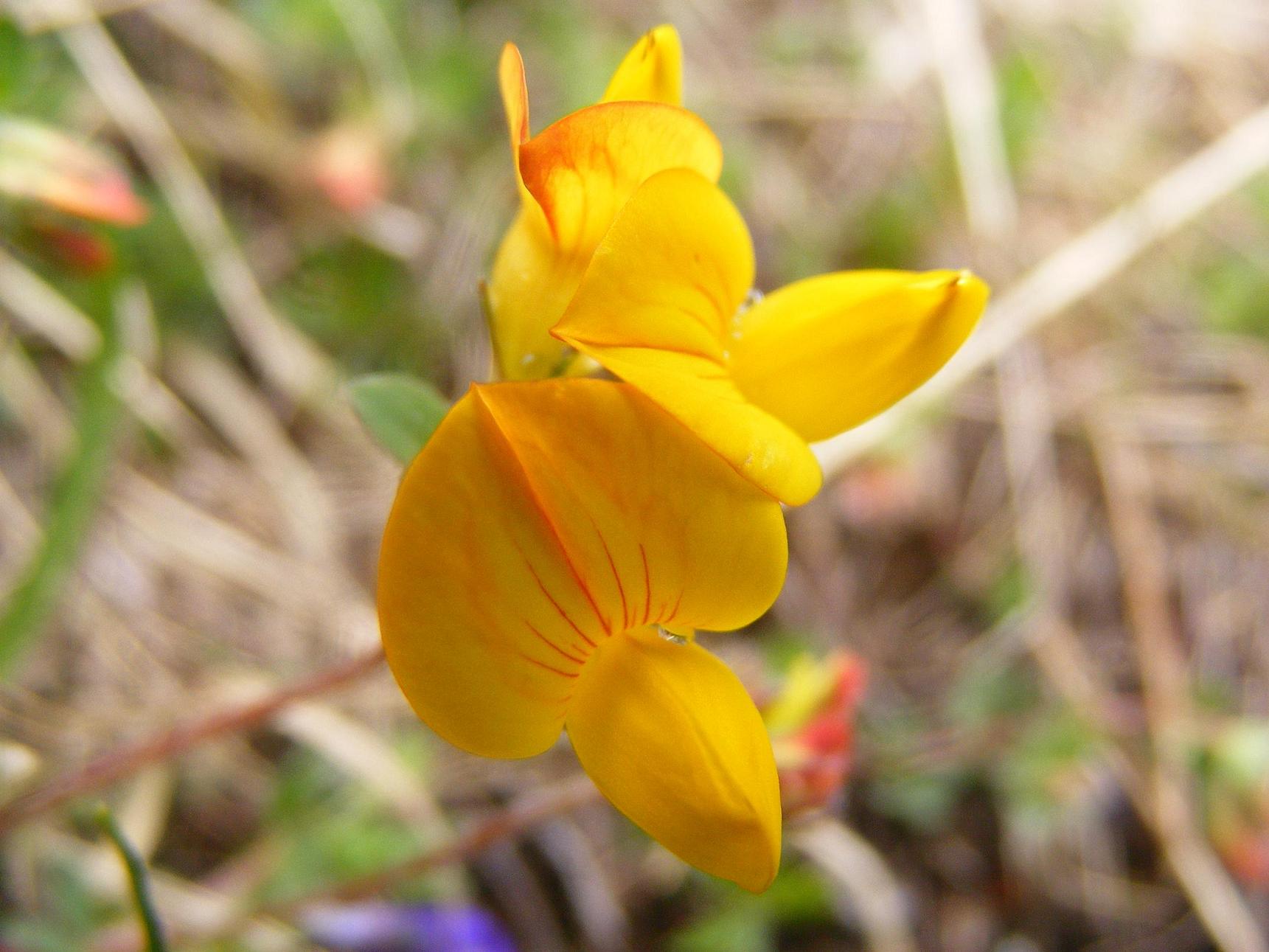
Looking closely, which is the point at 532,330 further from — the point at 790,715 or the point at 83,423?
the point at 83,423

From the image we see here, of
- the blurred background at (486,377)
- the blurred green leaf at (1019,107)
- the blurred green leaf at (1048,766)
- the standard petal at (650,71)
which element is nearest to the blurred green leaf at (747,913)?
the blurred background at (486,377)

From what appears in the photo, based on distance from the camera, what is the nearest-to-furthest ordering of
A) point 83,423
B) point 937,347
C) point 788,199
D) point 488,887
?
point 937,347 → point 83,423 → point 488,887 → point 788,199

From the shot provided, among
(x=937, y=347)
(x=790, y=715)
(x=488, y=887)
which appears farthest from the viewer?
(x=488, y=887)

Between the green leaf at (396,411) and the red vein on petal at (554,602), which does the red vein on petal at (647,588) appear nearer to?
the red vein on petal at (554,602)

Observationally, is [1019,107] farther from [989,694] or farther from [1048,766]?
[1048,766]

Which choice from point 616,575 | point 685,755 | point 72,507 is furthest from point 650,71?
point 72,507

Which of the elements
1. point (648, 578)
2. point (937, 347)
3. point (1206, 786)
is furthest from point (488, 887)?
point (1206, 786)
